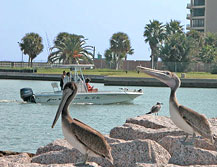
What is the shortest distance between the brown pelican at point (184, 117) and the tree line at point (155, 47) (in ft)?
222

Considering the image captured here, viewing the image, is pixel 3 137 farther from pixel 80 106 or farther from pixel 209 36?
pixel 209 36

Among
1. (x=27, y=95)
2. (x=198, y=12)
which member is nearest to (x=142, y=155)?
(x=27, y=95)

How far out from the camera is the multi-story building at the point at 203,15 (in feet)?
407

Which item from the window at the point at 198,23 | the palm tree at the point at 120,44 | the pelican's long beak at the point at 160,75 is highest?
the window at the point at 198,23

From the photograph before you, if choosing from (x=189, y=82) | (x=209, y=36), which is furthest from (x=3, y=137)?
(x=209, y=36)

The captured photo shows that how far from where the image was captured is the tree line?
84.8 meters

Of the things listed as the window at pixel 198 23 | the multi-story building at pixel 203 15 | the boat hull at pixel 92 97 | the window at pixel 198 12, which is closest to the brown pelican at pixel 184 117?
the boat hull at pixel 92 97

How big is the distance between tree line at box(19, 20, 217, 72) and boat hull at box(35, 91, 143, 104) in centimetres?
4154

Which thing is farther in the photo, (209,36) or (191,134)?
(209,36)

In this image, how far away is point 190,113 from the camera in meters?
8.71

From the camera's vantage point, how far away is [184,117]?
28.5ft

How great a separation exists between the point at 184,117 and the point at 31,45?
340 feet

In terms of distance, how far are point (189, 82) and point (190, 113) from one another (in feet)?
183

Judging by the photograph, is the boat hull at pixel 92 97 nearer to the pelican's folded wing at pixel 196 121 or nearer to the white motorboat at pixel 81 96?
the white motorboat at pixel 81 96
